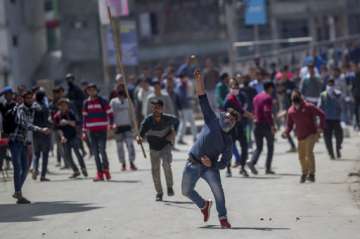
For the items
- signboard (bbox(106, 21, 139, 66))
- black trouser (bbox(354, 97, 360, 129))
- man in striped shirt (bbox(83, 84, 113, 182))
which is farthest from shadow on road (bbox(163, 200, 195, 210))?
signboard (bbox(106, 21, 139, 66))

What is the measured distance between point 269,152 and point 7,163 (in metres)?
6.11

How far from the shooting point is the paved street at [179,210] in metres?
13.2

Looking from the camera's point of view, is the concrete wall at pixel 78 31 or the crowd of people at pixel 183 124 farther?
the concrete wall at pixel 78 31

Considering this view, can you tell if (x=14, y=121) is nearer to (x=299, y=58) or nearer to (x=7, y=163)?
(x=7, y=163)

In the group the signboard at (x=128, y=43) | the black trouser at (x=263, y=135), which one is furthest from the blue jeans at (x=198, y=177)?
the signboard at (x=128, y=43)

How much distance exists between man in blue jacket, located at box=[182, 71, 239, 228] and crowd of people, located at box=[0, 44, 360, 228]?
12 mm

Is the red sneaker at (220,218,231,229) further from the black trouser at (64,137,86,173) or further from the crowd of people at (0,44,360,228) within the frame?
the black trouser at (64,137,86,173)

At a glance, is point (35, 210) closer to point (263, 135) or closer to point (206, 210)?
point (206, 210)

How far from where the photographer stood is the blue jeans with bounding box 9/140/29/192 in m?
17.5

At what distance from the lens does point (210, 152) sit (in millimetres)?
13664

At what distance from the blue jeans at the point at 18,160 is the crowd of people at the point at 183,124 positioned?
0.05ft

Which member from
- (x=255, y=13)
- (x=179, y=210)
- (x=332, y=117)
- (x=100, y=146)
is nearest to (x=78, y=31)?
(x=255, y=13)

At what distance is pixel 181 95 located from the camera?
29.1m

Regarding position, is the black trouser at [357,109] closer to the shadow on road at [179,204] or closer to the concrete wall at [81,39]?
the shadow on road at [179,204]
